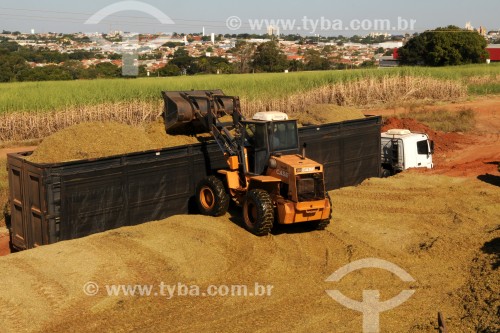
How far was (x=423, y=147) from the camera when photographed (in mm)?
20781

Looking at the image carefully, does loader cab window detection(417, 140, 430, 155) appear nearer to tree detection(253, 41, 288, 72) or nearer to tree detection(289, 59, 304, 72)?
tree detection(253, 41, 288, 72)

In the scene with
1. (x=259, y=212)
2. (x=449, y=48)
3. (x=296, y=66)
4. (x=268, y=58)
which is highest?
(x=449, y=48)

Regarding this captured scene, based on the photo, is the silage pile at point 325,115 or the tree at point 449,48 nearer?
the silage pile at point 325,115

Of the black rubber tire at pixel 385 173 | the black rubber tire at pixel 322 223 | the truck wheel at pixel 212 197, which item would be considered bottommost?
the black rubber tire at pixel 322 223

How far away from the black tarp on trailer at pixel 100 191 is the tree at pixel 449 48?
182 feet

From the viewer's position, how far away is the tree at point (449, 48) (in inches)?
2589

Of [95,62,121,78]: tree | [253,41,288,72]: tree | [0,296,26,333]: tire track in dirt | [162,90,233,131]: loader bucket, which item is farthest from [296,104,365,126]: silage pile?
[253,41,288,72]: tree

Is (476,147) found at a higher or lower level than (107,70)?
lower

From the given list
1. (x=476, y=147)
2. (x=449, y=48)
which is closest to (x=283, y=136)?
(x=476, y=147)

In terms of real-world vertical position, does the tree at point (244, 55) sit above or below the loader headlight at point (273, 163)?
above

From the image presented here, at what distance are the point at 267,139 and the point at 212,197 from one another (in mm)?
1882

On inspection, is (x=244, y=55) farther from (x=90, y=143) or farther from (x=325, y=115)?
(x=90, y=143)

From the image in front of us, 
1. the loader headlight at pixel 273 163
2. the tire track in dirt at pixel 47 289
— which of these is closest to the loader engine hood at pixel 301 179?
the loader headlight at pixel 273 163

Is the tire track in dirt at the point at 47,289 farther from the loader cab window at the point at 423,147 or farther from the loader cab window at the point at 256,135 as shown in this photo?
the loader cab window at the point at 423,147
